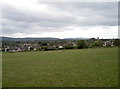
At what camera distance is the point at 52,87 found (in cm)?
729

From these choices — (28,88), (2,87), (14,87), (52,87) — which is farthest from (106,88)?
(2,87)

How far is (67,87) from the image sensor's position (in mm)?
7230

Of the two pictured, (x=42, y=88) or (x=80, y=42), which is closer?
(x=42, y=88)

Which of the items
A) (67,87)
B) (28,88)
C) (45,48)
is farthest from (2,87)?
(45,48)

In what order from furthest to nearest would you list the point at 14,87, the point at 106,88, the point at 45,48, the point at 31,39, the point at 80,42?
the point at 31,39 → the point at 80,42 → the point at 45,48 → the point at 14,87 → the point at 106,88

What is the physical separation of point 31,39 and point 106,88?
124 meters

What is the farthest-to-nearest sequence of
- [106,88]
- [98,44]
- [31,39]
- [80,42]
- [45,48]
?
[31,39], [98,44], [80,42], [45,48], [106,88]

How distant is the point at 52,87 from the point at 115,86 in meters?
2.99

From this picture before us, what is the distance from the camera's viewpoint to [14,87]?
738cm

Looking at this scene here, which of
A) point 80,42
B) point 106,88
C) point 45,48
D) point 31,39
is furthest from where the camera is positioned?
point 31,39

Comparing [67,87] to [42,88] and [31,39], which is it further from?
[31,39]

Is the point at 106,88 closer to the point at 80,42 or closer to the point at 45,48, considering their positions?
the point at 45,48

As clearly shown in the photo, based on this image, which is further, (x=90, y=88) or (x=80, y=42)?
(x=80, y=42)

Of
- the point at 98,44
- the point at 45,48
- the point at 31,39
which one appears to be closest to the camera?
the point at 45,48
